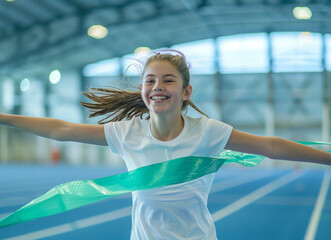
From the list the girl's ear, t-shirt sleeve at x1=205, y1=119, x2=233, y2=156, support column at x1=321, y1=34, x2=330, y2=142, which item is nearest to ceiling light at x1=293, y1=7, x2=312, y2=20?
support column at x1=321, y1=34, x2=330, y2=142

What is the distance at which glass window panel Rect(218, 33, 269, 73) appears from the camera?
79.8 ft

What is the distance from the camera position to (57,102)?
2602 centimetres

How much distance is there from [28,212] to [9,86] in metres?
24.0

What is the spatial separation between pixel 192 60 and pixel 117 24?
5046 millimetres

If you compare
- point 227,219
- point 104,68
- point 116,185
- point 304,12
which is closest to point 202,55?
point 104,68

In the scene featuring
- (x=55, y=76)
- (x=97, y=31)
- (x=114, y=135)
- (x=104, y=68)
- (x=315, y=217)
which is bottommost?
(x=315, y=217)

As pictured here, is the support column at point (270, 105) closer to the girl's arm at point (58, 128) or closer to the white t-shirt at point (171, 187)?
the white t-shirt at point (171, 187)

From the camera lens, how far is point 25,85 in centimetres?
2547

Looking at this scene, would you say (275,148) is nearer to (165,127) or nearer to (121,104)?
(165,127)

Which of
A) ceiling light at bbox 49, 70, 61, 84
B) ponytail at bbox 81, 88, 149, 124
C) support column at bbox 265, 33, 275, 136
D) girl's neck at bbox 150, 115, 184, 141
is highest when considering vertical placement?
ceiling light at bbox 49, 70, 61, 84

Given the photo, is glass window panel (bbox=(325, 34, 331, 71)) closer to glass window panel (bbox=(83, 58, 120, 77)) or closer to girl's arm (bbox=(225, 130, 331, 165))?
glass window panel (bbox=(83, 58, 120, 77))

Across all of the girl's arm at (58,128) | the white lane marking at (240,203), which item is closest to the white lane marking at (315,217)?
the white lane marking at (240,203)

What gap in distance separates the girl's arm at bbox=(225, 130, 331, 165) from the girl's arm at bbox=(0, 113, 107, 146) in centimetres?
75

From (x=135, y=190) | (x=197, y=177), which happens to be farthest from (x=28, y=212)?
(x=197, y=177)
